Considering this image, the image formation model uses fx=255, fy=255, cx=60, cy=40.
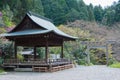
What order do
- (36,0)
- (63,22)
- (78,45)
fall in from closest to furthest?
(78,45) → (36,0) → (63,22)

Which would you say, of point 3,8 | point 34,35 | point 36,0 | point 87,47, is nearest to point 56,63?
point 34,35

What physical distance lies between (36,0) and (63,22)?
6.76 metres

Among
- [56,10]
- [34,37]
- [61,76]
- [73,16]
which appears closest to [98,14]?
[73,16]

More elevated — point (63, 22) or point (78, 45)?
point (63, 22)

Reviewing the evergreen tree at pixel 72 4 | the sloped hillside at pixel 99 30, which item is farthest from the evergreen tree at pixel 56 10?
the sloped hillside at pixel 99 30

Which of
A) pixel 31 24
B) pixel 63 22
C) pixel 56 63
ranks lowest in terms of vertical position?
pixel 56 63

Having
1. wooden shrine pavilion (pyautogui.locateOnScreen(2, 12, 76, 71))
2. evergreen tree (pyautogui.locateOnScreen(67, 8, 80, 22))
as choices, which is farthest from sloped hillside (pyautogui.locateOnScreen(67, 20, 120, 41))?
wooden shrine pavilion (pyautogui.locateOnScreen(2, 12, 76, 71))

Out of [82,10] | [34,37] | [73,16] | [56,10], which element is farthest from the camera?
[82,10]

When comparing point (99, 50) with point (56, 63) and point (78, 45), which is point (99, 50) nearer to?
point (78, 45)

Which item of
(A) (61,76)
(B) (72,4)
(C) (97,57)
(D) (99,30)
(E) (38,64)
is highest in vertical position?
(B) (72,4)

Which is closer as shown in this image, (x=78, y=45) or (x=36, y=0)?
(x=78, y=45)

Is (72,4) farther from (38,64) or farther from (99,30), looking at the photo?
(38,64)

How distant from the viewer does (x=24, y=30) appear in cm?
1950

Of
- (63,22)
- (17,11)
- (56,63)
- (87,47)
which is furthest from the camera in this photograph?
(63,22)
